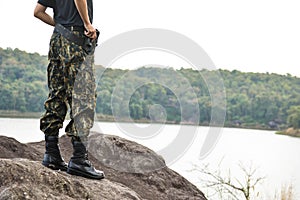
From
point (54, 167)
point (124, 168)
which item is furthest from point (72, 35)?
point (124, 168)

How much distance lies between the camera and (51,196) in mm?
3029

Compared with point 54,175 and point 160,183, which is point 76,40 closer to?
point 54,175

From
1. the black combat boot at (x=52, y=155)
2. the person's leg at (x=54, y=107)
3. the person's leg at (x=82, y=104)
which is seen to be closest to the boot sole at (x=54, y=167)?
the black combat boot at (x=52, y=155)

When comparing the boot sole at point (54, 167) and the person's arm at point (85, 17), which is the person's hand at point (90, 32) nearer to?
the person's arm at point (85, 17)

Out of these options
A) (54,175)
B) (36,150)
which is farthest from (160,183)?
(54,175)

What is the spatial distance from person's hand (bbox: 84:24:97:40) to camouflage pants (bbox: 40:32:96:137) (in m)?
0.11

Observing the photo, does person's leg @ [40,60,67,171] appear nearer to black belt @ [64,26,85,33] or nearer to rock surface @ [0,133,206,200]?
black belt @ [64,26,85,33]

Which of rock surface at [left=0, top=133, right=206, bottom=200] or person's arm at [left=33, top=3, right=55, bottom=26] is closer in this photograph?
person's arm at [left=33, top=3, right=55, bottom=26]

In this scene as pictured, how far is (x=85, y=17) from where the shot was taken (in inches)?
138

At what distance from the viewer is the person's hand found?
3.54 metres

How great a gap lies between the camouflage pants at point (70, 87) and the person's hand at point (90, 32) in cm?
11

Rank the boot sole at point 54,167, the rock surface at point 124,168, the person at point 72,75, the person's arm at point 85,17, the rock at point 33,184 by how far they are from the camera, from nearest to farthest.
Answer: the rock at point 33,184 → the person's arm at point 85,17 → the person at point 72,75 → the boot sole at point 54,167 → the rock surface at point 124,168

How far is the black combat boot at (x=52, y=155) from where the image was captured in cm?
379

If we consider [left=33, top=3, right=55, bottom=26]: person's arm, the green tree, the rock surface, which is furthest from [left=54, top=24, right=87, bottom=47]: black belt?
the green tree
